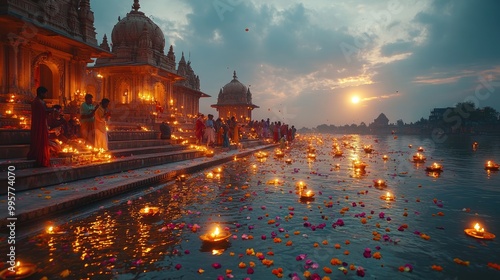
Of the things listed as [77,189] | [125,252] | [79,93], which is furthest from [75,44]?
[125,252]

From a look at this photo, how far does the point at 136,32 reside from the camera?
29812 mm

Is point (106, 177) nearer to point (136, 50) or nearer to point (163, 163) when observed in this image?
point (163, 163)

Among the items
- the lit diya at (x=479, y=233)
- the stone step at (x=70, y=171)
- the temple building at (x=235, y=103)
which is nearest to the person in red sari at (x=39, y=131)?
the stone step at (x=70, y=171)

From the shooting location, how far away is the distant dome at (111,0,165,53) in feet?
95.4

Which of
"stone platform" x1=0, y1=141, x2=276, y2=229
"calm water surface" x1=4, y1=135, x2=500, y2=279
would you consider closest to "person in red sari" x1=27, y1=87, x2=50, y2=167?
"stone platform" x1=0, y1=141, x2=276, y2=229

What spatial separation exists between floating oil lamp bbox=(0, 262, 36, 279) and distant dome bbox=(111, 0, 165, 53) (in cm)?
2758

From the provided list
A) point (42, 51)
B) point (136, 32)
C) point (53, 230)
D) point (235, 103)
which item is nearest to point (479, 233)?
point (53, 230)

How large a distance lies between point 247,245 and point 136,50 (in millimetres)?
28251

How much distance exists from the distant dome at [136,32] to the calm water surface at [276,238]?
82.5 feet

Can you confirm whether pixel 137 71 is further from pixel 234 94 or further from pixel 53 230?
pixel 234 94

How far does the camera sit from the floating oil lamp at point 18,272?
Result: 10.5 ft

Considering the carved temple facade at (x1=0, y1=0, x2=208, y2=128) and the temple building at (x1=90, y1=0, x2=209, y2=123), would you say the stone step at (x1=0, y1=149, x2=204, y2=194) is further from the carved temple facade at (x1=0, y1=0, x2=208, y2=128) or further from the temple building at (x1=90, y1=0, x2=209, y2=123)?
the temple building at (x1=90, y1=0, x2=209, y2=123)

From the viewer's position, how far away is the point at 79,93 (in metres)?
19.2

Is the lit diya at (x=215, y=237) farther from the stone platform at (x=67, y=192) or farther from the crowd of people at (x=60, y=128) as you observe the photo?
the crowd of people at (x=60, y=128)
